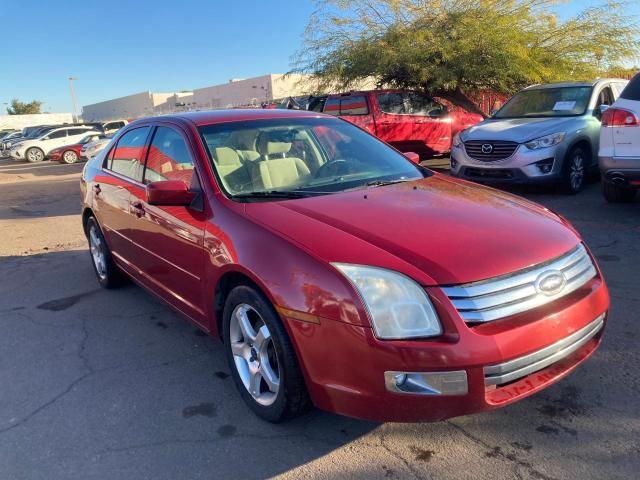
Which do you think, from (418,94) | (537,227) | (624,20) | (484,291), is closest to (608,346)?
(537,227)

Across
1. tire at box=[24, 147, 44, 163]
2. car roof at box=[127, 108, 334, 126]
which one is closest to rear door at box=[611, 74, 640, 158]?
car roof at box=[127, 108, 334, 126]

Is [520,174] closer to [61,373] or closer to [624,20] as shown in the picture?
[61,373]

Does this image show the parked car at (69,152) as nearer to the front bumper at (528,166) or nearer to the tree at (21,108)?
the front bumper at (528,166)

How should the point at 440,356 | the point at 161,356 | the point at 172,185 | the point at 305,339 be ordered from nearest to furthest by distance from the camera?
1. the point at 440,356
2. the point at 305,339
3. the point at 172,185
4. the point at 161,356

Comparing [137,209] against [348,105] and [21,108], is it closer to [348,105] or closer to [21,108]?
[348,105]

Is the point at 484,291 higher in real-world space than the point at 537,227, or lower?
lower

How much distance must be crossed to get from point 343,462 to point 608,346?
6.41 feet

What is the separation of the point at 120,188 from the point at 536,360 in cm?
337

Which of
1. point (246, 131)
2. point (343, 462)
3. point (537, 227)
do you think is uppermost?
point (246, 131)

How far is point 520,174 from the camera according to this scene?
7.27m

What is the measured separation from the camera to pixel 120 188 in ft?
14.0

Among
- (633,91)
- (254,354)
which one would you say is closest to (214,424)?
(254,354)

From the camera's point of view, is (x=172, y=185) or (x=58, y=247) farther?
(x=58, y=247)

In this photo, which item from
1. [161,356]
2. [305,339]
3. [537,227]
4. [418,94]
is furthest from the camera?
[418,94]
